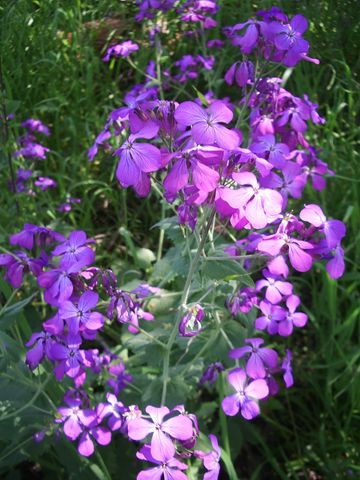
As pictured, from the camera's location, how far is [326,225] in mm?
1628

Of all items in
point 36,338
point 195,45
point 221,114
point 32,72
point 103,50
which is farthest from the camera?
point 195,45

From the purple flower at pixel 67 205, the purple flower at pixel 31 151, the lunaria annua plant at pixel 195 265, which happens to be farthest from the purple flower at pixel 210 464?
the purple flower at pixel 31 151

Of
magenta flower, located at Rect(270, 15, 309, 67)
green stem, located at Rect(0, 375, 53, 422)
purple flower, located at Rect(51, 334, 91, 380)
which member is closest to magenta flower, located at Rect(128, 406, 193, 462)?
purple flower, located at Rect(51, 334, 91, 380)

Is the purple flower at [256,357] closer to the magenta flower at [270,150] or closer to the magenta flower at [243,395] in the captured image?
the magenta flower at [243,395]

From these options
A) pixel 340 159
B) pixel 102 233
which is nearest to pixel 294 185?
pixel 340 159

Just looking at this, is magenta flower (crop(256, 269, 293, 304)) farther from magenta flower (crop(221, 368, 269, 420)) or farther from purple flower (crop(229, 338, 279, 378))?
magenta flower (crop(221, 368, 269, 420))

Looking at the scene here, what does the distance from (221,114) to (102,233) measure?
1.85 metres

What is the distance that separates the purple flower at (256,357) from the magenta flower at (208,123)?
782 mm

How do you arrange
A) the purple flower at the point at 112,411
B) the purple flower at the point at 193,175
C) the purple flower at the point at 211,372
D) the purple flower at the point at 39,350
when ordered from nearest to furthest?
the purple flower at the point at 193,175 → the purple flower at the point at 39,350 → the purple flower at the point at 112,411 → the purple flower at the point at 211,372

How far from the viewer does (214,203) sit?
1465 millimetres

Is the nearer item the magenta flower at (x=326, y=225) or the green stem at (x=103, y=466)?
the magenta flower at (x=326, y=225)

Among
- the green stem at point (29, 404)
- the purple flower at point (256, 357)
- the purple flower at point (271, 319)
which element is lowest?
the green stem at point (29, 404)

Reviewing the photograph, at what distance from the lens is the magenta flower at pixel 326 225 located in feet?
5.25

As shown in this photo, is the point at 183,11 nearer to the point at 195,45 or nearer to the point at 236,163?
the point at 195,45
